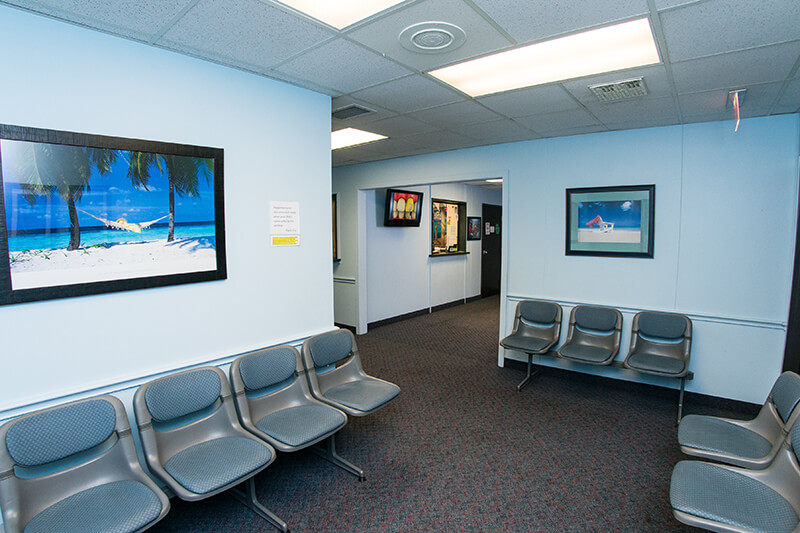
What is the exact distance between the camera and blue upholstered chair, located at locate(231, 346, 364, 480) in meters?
2.34

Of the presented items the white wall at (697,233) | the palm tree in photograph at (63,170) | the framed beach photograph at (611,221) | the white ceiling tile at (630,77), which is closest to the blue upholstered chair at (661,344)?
the white wall at (697,233)

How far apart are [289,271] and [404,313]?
4.31m

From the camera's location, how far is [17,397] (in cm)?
188

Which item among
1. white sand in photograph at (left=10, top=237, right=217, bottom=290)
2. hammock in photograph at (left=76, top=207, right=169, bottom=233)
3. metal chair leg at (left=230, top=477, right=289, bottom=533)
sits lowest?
metal chair leg at (left=230, top=477, right=289, bottom=533)

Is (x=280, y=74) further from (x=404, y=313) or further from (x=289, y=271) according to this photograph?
(x=404, y=313)

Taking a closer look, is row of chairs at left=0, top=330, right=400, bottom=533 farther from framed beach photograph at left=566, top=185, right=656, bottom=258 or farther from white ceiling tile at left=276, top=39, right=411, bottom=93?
framed beach photograph at left=566, top=185, right=656, bottom=258

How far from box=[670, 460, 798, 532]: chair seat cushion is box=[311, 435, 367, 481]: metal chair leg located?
172cm

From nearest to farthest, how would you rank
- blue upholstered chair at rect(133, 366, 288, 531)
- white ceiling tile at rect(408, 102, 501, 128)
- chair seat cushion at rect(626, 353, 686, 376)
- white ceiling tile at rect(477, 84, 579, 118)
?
blue upholstered chair at rect(133, 366, 288, 531), white ceiling tile at rect(477, 84, 579, 118), white ceiling tile at rect(408, 102, 501, 128), chair seat cushion at rect(626, 353, 686, 376)

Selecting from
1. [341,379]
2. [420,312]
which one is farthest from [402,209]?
[341,379]

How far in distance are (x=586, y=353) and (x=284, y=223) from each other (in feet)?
9.51

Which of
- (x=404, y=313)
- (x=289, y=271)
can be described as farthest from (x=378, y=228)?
(x=289, y=271)

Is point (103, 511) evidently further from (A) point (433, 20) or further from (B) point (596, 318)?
(B) point (596, 318)

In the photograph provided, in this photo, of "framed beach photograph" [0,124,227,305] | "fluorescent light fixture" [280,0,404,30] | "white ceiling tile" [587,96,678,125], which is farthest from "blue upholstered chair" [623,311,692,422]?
"framed beach photograph" [0,124,227,305]

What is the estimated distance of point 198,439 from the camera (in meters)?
2.29
